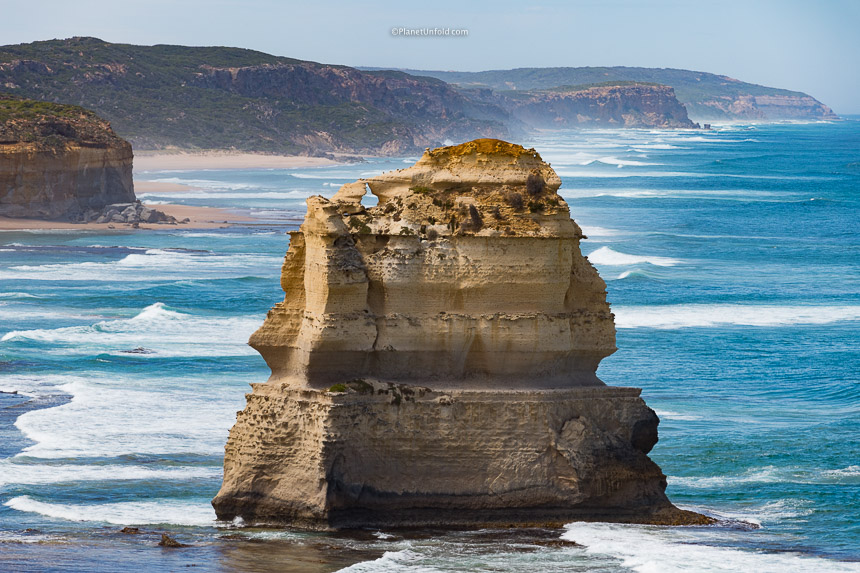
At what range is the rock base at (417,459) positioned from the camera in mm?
18781

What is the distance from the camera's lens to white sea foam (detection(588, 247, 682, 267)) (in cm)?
5866

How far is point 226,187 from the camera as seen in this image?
111 m

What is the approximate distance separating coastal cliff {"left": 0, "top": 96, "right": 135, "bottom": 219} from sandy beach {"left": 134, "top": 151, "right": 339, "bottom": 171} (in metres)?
50.7

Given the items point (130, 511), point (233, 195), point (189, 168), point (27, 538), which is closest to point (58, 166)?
point (233, 195)

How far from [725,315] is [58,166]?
4128 centimetres

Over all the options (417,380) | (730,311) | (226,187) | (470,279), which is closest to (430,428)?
(417,380)

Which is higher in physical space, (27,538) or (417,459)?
(417,459)

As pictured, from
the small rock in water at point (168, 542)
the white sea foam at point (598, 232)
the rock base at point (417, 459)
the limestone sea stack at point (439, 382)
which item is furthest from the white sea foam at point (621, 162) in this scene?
the small rock in water at point (168, 542)

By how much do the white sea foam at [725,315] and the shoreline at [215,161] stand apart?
296 feet

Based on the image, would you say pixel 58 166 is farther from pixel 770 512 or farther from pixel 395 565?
pixel 395 565

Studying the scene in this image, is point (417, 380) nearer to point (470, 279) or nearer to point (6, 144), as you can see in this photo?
point (470, 279)

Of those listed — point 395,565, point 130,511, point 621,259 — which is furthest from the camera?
point 621,259

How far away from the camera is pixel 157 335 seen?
3984 cm

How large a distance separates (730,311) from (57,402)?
22.6m
